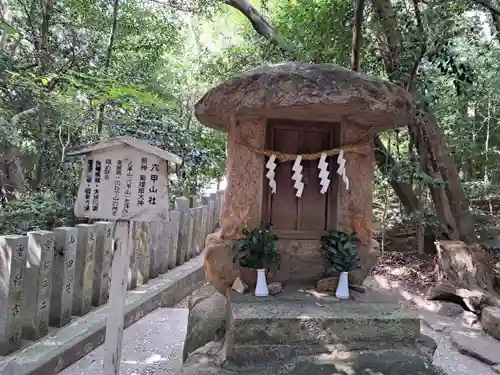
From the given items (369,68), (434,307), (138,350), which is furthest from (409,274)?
(138,350)

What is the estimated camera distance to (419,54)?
511 centimetres

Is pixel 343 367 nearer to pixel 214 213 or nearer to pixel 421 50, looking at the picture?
pixel 421 50

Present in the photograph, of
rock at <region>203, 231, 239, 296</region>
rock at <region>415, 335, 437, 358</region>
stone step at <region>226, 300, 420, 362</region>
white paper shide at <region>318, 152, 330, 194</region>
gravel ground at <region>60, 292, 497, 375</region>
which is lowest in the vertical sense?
gravel ground at <region>60, 292, 497, 375</region>

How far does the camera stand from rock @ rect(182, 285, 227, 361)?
12.0 feet

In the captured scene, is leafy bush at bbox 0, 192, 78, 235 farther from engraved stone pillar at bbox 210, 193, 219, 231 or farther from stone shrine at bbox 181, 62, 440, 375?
engraved stone pillar at bbox 210, 193, 219, 231

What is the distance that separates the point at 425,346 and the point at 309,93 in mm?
2241

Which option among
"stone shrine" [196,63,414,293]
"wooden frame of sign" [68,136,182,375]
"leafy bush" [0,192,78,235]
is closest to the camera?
"wooden frame of sign" [68,136,182,375]

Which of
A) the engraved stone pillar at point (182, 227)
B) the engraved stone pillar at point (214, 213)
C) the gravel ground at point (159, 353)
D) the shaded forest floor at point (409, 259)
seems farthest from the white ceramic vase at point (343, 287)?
the engraved stone pillar at point (214, 213)

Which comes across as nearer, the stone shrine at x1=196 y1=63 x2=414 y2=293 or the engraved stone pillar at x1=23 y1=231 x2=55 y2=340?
the engraved stone pillar at x1=23 y1=231 x2=55 y2=340

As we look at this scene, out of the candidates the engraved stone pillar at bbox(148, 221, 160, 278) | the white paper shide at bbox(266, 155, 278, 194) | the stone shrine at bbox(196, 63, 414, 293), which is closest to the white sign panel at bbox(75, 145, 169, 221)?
the stone shrine at bbox(196, 63, 414, 293)

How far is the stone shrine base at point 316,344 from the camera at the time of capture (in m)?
2.94

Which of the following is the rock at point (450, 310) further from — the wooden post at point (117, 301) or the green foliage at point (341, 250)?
the wooden post at point (117, 301)

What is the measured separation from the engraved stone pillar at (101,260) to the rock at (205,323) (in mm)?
1210

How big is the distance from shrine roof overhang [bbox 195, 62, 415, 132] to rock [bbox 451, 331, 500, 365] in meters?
2.61
